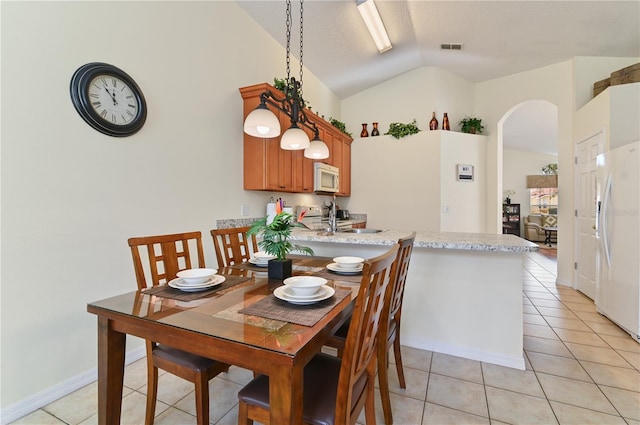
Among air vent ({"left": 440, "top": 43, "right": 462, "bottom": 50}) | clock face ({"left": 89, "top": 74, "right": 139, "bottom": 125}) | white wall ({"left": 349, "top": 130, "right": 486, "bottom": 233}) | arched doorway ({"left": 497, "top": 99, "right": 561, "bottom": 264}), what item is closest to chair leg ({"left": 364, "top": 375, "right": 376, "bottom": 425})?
clock face ({"left": 89, "top": 74, "right": 139, "bottom": 125})

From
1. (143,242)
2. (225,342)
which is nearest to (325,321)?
(225,342)

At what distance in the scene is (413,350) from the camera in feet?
7.51

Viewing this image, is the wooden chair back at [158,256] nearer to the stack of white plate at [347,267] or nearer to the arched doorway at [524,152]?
the stack of white plate at [347,267]

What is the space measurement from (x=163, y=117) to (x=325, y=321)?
2165 mm

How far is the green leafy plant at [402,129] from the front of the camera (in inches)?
181

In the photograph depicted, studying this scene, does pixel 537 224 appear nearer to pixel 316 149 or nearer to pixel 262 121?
pixel 316 149

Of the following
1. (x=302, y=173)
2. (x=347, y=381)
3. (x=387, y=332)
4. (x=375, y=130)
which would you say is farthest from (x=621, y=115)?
(x=347, y=381)

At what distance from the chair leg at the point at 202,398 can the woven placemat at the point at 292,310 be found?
1.40 ft

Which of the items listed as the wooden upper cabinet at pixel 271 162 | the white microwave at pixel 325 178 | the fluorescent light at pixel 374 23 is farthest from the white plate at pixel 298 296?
the fluorescent light at pixel 374 23

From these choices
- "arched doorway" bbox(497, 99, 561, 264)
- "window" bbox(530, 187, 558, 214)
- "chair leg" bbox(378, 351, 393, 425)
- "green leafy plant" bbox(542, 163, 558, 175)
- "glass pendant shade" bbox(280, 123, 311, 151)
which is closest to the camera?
"chair leg" bbox(378, 351, 393, 425)

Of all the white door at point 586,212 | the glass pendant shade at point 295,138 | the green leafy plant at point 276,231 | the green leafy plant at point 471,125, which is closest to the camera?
the green leafy plant at point 276,231

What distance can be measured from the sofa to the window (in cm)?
38

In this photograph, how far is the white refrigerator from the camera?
94.4 inches

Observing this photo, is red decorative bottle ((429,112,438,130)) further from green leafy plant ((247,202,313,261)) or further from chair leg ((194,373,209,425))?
chair leg ((194,373,209,425))
